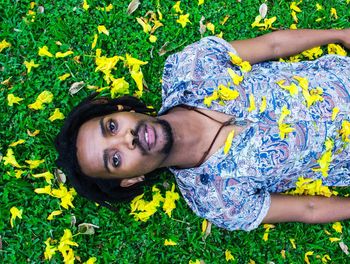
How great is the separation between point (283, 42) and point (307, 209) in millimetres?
1154

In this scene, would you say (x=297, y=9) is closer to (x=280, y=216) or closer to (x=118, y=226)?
(x=280, y=216)

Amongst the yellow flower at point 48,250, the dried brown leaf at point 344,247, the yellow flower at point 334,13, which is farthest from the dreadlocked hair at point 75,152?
the yellow flower at point 334,13

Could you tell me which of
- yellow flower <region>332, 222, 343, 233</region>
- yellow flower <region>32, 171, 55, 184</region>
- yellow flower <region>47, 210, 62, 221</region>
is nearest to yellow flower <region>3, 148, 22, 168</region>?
yellow flower <region>32, 171, 55, 184</region>

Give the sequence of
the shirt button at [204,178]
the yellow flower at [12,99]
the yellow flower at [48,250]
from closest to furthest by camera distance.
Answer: the shirt button at [204,178], the yellow flower at [48,250], the yellow flower at [12,99]

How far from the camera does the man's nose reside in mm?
2525

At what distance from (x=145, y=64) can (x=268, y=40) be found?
90 cm

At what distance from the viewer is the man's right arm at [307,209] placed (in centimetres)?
309

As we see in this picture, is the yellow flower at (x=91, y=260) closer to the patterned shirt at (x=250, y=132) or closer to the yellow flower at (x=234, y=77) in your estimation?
the patterned shirt at (x=250, y=132)

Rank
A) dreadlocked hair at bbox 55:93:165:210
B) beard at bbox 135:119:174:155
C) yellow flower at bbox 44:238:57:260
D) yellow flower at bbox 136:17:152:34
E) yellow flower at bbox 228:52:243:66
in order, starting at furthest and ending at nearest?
yellow flower at bbox 136:17:152:34
yellow flower at bbox 44:238:57:260
yellow flower at bbox 228:52:243:66
dreadlocked hair at bbox 55:93:165:210
beard at bbox 135:119:174:155

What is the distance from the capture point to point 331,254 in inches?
135

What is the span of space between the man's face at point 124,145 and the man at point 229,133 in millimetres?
47

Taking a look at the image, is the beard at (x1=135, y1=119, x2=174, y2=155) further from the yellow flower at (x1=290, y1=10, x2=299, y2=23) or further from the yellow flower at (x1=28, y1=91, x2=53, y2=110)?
the yellow flower at (x1=290, y1=10, x2=299, y2=23)

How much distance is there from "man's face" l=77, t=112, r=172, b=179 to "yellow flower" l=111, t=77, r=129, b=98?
0.67m

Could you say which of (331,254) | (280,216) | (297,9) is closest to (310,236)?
(331,254)
